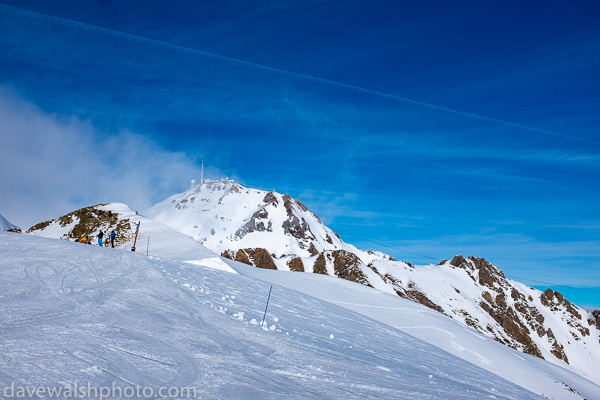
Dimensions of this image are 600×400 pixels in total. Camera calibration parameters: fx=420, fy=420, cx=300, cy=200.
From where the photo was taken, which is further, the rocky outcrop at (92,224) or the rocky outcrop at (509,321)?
the rocky outcrop at (509,321)

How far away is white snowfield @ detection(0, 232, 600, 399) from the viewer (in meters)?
7.49

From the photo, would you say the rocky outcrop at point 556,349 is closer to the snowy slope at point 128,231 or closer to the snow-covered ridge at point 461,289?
the snow-covered ridge at point 461,289

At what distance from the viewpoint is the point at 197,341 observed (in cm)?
1031

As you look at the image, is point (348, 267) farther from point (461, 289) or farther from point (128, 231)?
point (461, 289)

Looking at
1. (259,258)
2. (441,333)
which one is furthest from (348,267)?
(441,333)

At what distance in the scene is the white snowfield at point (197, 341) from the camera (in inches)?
295

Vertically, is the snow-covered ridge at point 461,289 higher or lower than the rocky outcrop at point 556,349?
higher

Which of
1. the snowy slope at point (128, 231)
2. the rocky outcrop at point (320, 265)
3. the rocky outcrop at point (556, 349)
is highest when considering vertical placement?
the rocky outcrop at point (320, 265)

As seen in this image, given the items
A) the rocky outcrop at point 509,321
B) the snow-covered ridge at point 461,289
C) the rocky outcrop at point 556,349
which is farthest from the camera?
the rocky outcrop at point 556,349

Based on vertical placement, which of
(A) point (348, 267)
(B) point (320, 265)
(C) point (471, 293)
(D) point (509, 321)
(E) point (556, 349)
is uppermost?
(C) point (471, 293)

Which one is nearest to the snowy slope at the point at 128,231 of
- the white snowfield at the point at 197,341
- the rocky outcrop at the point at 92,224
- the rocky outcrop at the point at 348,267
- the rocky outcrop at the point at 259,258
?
the rocky outcrop at the point at 92,224

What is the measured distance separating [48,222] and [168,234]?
79.4 feet

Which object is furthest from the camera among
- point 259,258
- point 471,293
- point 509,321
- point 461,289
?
point 471,293

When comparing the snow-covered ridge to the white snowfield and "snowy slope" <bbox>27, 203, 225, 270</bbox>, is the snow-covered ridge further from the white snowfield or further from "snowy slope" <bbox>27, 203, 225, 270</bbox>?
the white snowfield
